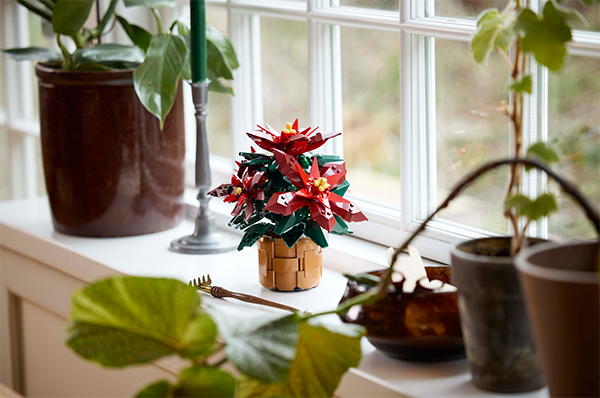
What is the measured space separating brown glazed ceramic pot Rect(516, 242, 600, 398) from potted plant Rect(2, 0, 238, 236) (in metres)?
0.76

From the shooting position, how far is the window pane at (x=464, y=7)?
0.92 m

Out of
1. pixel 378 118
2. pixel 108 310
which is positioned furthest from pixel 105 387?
pixel 108 310

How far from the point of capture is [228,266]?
43.4 inches

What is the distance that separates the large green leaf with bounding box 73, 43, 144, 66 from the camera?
3.83 feet

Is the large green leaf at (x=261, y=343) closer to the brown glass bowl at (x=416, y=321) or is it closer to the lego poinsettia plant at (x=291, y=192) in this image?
the brown glass bowl at (x=416, y=321)

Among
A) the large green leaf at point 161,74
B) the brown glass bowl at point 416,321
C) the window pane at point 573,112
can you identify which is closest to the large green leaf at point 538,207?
the brown glass bowl at point 416,321

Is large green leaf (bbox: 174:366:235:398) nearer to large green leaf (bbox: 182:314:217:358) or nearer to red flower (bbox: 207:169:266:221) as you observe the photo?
large green leaf (bbox: 182:314:217:358)

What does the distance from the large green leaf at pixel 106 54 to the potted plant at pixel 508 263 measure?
2.50ft

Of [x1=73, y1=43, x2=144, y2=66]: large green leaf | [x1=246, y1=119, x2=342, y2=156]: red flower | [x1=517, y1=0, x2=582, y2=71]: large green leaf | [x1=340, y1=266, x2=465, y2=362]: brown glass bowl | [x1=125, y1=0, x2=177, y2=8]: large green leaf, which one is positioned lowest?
[x1=340, y1=266, x2=465, y2=362]: brown glass bowl

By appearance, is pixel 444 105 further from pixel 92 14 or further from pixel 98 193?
pixel 92 14

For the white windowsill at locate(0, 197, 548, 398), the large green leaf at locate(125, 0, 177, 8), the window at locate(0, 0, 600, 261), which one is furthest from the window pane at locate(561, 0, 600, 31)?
the large green leaf at locate(125, 0, 177, 8)

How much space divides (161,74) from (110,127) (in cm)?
16

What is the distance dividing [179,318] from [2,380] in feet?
4.02

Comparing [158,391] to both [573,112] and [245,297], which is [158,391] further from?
[573,112]
